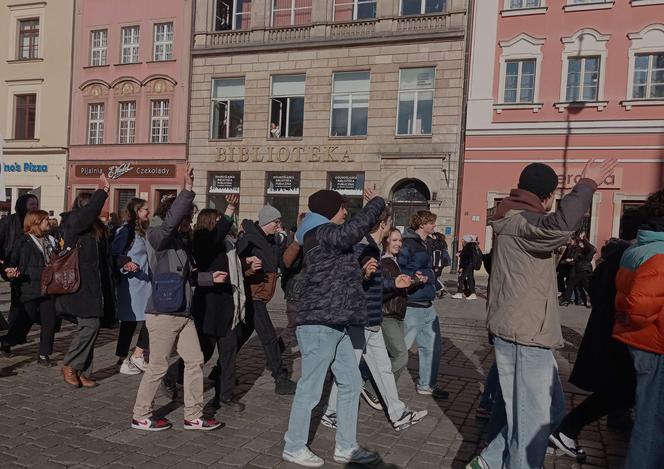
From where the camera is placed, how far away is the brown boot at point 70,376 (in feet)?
18.6

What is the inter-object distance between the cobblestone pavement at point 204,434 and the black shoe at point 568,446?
6cm

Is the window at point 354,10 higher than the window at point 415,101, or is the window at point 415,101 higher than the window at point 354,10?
the window at point 354,10

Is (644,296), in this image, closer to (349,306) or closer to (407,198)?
(349,306)

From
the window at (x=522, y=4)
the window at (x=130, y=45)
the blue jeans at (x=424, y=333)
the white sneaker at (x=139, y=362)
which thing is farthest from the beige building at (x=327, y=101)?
the white sneaker at (x=139, y=362)

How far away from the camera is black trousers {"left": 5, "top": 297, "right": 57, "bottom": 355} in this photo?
21.1 feet

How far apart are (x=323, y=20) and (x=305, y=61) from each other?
1688 mm

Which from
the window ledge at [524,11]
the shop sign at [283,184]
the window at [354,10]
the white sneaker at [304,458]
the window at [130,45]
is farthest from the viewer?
the window at [130,45]

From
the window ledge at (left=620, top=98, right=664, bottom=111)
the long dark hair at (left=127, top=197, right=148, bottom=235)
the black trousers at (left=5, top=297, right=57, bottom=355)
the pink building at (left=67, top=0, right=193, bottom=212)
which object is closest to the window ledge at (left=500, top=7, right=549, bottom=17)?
the window ledge at (left=620, top=98, right=664, bottom=111)

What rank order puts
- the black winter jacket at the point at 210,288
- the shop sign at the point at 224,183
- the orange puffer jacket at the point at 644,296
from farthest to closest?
the shop sign at the point at 224,183
the black winter jacket at the point at 210,288
the orange puffer jacket at the point at 644,296

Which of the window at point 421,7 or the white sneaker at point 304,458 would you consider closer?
the white sneaker at point 304,458

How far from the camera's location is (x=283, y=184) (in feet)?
76.5

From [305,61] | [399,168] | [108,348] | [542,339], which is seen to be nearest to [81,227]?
[108,348]

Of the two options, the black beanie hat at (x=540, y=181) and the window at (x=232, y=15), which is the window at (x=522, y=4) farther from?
the black beanie hat at (x=540, y=181)

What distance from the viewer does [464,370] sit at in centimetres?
698
